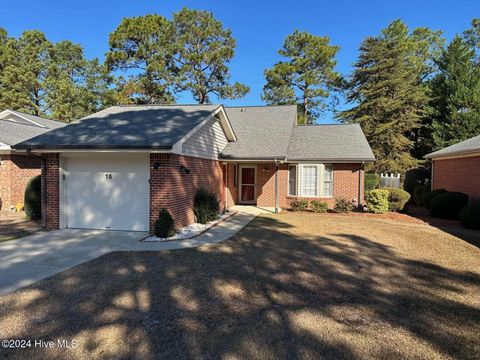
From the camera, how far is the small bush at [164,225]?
8.74 meters

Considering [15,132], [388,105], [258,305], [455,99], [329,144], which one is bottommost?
[258,305]

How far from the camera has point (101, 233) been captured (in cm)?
924

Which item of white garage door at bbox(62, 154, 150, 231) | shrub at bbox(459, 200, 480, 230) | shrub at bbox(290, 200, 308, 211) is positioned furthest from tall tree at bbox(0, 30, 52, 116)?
shrub at bbox(459, 200, 480, 230)

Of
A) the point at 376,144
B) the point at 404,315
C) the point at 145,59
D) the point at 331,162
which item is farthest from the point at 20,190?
the point at 376,144

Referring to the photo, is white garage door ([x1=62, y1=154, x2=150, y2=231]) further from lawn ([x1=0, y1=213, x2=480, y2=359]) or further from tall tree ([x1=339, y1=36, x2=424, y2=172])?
tall tree ([x1=339, y1=36, x2=424, y2=172])

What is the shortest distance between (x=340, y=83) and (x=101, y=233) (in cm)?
2728

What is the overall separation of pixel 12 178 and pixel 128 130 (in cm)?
792

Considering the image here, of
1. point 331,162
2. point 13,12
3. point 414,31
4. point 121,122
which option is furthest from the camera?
point 414,31


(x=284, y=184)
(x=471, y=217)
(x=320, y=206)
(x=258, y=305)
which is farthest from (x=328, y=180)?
(x=258, y=305)

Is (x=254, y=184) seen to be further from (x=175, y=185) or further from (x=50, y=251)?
(x=50, y=251)

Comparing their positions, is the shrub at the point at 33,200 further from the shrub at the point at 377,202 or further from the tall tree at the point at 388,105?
the tall tree at the point at 388,105

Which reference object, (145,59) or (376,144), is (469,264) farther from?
(145,59)

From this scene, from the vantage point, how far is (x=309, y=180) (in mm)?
15609

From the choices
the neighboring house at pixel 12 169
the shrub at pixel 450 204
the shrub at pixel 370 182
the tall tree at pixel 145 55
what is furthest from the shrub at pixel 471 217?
the tall tree at pixel 145 55
